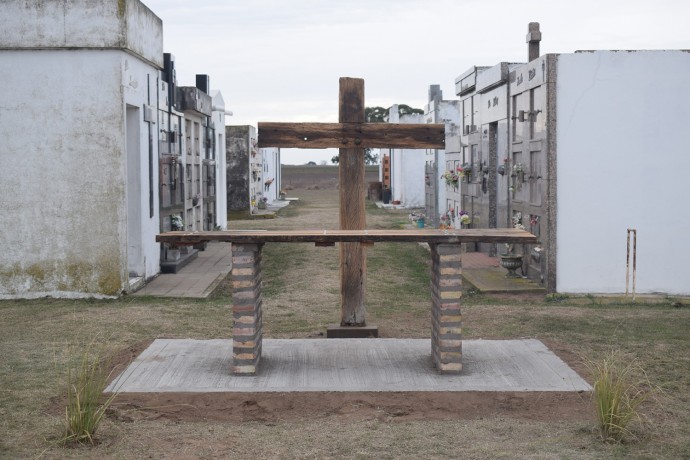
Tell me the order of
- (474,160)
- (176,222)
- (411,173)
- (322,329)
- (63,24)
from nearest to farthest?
(322,329), (63,24), (176,222), (474,160), (411,173)

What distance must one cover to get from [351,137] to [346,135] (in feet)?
0.16

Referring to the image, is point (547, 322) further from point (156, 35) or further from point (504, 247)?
point (156, 35)

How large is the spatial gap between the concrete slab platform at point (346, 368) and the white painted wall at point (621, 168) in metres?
3.68

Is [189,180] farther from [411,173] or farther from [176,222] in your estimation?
[411,173]

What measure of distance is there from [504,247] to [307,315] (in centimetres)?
535

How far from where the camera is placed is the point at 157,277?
12945 mm

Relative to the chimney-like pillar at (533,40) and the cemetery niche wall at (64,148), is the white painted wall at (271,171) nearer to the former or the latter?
the chimney-like pillar at (533,40)

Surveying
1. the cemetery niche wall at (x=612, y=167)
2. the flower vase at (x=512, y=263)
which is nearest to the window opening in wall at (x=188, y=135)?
the flower vase at (x=512, y=263)

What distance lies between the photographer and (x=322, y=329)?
8938 millimetres

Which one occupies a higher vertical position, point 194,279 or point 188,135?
point 188,135

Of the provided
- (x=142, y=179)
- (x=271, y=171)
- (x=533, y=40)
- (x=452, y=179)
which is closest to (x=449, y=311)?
(x=142, y=179)

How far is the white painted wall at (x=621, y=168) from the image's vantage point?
35.8ft

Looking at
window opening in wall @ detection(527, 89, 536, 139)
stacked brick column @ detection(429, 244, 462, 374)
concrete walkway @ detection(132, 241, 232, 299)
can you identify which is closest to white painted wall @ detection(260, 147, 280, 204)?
concrete walkway @ detection(132, 241, 232, 299)

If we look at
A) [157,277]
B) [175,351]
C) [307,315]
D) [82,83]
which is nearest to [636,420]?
[175,351]
